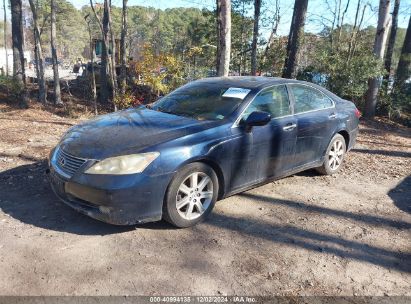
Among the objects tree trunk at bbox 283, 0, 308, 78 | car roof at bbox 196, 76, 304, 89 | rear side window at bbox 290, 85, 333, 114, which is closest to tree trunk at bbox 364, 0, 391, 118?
tree trunk at bbox 283, 0, 308, 78

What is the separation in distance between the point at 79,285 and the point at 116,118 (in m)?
2.10

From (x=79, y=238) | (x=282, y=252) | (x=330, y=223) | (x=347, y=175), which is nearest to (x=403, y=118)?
(x=347, y=175)

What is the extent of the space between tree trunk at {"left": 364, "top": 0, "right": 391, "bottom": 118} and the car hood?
9136mm

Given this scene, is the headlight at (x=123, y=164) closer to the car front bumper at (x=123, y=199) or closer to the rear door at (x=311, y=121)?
the car front bumper at (x=123, y=199)

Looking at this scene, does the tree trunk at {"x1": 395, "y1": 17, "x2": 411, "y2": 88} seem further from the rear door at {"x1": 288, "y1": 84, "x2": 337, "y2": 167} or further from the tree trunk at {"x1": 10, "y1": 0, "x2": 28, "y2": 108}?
the tree trunk at {"x1": 10, "y1": 0, "x2": 28, "y2": 108}

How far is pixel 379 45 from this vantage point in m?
11.1

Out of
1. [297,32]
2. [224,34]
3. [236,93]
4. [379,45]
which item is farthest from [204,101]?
[297,32]

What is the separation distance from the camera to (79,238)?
354cm

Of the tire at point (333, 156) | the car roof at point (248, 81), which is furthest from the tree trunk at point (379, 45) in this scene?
the car roof at point (248, 81)

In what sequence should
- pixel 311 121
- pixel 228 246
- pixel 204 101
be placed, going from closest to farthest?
pixel 228 246 < pixel 204 101 < pixel 311 121

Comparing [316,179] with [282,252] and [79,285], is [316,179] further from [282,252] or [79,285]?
[79,285]

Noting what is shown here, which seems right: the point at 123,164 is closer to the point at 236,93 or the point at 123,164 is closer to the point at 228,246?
the point at 228,246

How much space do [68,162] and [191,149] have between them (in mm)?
1217

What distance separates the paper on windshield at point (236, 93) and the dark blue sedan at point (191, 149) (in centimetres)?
1
